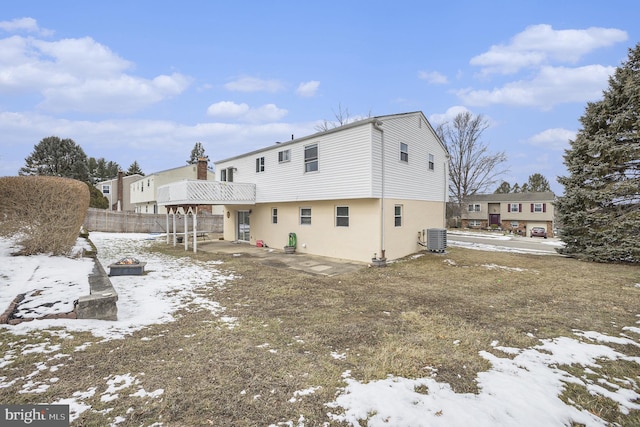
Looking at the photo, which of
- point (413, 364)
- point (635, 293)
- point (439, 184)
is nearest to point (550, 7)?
point (439, 184)

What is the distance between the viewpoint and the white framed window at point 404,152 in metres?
11.9

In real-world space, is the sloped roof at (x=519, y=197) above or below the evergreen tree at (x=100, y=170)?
below

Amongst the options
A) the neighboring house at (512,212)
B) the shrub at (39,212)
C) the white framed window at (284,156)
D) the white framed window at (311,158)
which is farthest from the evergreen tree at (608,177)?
the neighboring house at (512,212)

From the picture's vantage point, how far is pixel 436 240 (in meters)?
12.7

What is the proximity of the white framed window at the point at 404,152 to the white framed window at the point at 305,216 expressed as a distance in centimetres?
460

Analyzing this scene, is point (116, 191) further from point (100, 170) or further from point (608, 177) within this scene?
point (608, 177)

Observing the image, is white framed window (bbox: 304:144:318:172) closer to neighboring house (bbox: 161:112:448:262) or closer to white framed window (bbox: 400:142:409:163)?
neighboring house (bbox: 161:112:448:262)

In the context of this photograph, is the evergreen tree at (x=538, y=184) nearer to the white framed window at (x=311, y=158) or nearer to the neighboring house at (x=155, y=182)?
the neighboring house at (x=155, y=182)

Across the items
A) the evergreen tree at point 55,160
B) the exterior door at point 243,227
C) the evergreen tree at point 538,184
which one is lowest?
the exterior door at point 243,227

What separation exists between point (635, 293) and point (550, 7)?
1002cm

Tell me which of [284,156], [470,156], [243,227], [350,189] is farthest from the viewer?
[470,156]

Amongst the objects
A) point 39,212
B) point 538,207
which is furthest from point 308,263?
point 538,207

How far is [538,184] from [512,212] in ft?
54.7

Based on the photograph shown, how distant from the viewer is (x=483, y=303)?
628cm
